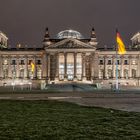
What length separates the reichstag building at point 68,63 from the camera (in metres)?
133

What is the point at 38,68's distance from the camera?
140250 mm

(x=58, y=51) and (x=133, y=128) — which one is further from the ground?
(x=58, y=51)

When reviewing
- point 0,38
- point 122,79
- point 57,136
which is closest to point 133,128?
point 57,136

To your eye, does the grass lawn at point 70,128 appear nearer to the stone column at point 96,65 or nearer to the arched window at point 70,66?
the stone column at point 96,65

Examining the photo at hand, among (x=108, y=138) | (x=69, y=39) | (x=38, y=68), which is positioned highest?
(x=69, y=39)

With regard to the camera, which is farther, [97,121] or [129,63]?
[129,63]

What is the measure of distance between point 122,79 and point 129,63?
794cm

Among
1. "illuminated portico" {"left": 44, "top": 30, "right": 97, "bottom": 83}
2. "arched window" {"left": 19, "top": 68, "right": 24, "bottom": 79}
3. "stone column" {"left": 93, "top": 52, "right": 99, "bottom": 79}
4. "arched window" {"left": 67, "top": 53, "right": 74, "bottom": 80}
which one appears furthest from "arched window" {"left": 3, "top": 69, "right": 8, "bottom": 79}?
"stone column" {"left": 93, "top": 52, "right": 99, "bottom": 79}

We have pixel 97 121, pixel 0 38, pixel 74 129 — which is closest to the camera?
pixel 74 129

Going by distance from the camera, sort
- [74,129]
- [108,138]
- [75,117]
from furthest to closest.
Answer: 1. [75,117]
2. [74,129]
3. [108,138]

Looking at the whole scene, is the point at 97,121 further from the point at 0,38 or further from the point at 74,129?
the point at 0,38

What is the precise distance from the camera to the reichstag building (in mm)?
132625

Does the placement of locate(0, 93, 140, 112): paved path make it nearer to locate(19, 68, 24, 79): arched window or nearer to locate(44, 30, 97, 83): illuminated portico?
locate(44, 30, 97, 83): illuminated portico

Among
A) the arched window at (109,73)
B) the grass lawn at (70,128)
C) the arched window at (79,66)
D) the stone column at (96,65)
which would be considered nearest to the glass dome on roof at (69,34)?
the arched window at (79,66)
